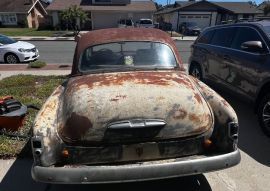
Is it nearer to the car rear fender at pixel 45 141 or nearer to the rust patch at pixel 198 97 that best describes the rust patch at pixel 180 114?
the rust patch at pixel 198 97

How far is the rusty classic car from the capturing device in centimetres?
321

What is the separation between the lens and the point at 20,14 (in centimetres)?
4612

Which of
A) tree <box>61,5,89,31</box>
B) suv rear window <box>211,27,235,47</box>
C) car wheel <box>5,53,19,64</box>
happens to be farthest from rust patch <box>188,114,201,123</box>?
tree <box>61,5,89,31</box>

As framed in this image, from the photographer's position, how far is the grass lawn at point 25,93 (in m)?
4.90

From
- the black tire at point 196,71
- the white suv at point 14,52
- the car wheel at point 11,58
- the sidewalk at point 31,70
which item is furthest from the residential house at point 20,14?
the black tire at point 196,71

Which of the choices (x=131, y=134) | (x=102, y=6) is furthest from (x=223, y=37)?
(x=102, y=6)

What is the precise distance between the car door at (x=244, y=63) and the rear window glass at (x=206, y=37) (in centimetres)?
121

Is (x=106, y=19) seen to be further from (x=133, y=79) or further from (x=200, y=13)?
(x=133, y=79)

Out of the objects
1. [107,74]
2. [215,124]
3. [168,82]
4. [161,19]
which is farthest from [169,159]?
[161,19]

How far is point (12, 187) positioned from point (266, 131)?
4.08 metres

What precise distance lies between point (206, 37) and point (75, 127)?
5.58 m

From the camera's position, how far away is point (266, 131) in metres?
5.34

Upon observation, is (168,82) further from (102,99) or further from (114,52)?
(114,52)

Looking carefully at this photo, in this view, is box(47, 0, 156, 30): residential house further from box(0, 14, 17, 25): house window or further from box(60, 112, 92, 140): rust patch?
box(60, 112, 92, 140): rust patch
